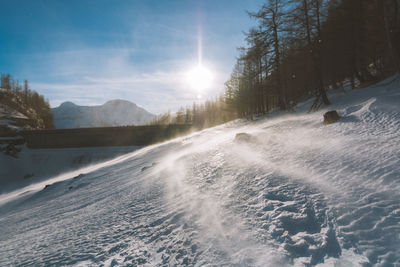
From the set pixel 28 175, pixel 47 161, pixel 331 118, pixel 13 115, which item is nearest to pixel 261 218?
pixel 331 118

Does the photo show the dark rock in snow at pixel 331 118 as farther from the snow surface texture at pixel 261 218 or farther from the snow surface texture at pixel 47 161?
the snow surface texture at pixel 47 161

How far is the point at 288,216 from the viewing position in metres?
2.00

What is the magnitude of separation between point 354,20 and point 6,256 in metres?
21.3

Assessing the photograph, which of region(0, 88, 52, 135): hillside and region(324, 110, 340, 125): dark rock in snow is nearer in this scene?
region(324, 110, 340, 125): dark rock in snow

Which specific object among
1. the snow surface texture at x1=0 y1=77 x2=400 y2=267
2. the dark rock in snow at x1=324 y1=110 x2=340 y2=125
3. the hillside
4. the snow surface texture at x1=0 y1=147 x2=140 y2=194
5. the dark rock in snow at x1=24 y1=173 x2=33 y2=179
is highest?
the hillside

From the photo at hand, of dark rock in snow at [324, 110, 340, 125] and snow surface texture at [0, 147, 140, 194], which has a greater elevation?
dark rock in snow at [324, 110, 340, 125]

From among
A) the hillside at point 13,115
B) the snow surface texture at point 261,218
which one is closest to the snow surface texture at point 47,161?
the hillside at point 13,115

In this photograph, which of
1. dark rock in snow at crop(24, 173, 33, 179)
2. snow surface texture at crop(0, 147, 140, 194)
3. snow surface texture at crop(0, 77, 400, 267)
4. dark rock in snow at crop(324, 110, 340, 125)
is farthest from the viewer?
snow surface texture at crop(0, 147, 140, 194)

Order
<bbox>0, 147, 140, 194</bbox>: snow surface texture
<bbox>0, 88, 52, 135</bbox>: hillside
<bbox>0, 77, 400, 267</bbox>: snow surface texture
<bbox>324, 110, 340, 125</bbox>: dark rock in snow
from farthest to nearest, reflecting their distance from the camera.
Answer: <bbox>0, 88, 52, 135</bbox>: hillside < <bbox>0, 147, 140, 194</bbox>: snow surface texture < <bbox>324, 110, 340, 125</bbox>: dark rock in snow < <bbox>0, 77, 400, 267</bbox>: snow surface texture

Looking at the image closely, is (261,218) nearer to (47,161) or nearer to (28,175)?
(28,175)

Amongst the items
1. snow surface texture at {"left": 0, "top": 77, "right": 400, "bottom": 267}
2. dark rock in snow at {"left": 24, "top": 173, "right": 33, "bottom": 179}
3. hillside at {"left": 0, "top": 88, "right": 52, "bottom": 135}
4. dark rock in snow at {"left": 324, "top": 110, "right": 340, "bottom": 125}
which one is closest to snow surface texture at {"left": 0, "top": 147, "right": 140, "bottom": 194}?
dark rock in snow at {"left": 24, "top": 173, "right": 33, "bottom": 179}

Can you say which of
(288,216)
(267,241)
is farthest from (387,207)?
(267,241)

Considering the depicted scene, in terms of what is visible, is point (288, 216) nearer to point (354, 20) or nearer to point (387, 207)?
point (387, 207)

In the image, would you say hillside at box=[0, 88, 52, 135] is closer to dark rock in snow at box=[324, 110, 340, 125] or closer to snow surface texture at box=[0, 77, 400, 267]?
snow surface texture at box=[0, 77, 400, 267]
